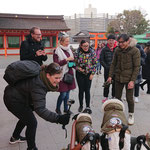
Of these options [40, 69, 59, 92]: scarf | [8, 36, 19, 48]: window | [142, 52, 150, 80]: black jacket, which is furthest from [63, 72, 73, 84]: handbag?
[8, 36, 19, 48]: window

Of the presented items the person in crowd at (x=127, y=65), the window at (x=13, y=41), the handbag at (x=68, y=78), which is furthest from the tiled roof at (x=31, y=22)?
the person in crowd at (x=127, y=65)

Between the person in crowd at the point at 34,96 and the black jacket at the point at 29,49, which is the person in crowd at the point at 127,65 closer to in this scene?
the black jacket at the point at 29,49

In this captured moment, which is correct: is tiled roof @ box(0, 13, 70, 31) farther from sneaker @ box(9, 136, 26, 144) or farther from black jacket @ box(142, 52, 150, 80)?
sneaker @ box(9, 136, 26, 144)

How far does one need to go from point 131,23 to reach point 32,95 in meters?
28.4

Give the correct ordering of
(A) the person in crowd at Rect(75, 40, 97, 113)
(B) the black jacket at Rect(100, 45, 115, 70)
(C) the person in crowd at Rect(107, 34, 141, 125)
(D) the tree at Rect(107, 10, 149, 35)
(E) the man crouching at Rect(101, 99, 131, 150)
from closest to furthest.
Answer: (E) the man crouching at Rect(101, 99, 131, 150) < (C) the person in crowd at Rect(107, 34, 141, 125) < (A) the person in crowd at Rect(75, 40, 97, 113) < (B) the black jacket at Rect(100, 45, 115, 70) < (D) the tree at Rect(107, 10, 149, 35)

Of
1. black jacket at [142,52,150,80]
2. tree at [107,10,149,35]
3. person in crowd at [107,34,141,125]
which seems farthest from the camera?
tree at [107,10,149,35]

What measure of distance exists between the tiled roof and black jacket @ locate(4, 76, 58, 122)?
61.4 feet

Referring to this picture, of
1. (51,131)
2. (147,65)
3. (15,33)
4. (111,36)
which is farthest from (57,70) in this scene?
(15,33)

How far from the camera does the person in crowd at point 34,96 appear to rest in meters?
2.11

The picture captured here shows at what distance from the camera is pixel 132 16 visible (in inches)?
1078

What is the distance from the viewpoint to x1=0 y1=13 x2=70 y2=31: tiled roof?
20281 millimetres

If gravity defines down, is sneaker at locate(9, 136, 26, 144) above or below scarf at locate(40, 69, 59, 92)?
below

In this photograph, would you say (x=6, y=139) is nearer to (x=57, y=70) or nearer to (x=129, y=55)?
(x=57, y=70)

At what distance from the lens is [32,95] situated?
2.13 m
